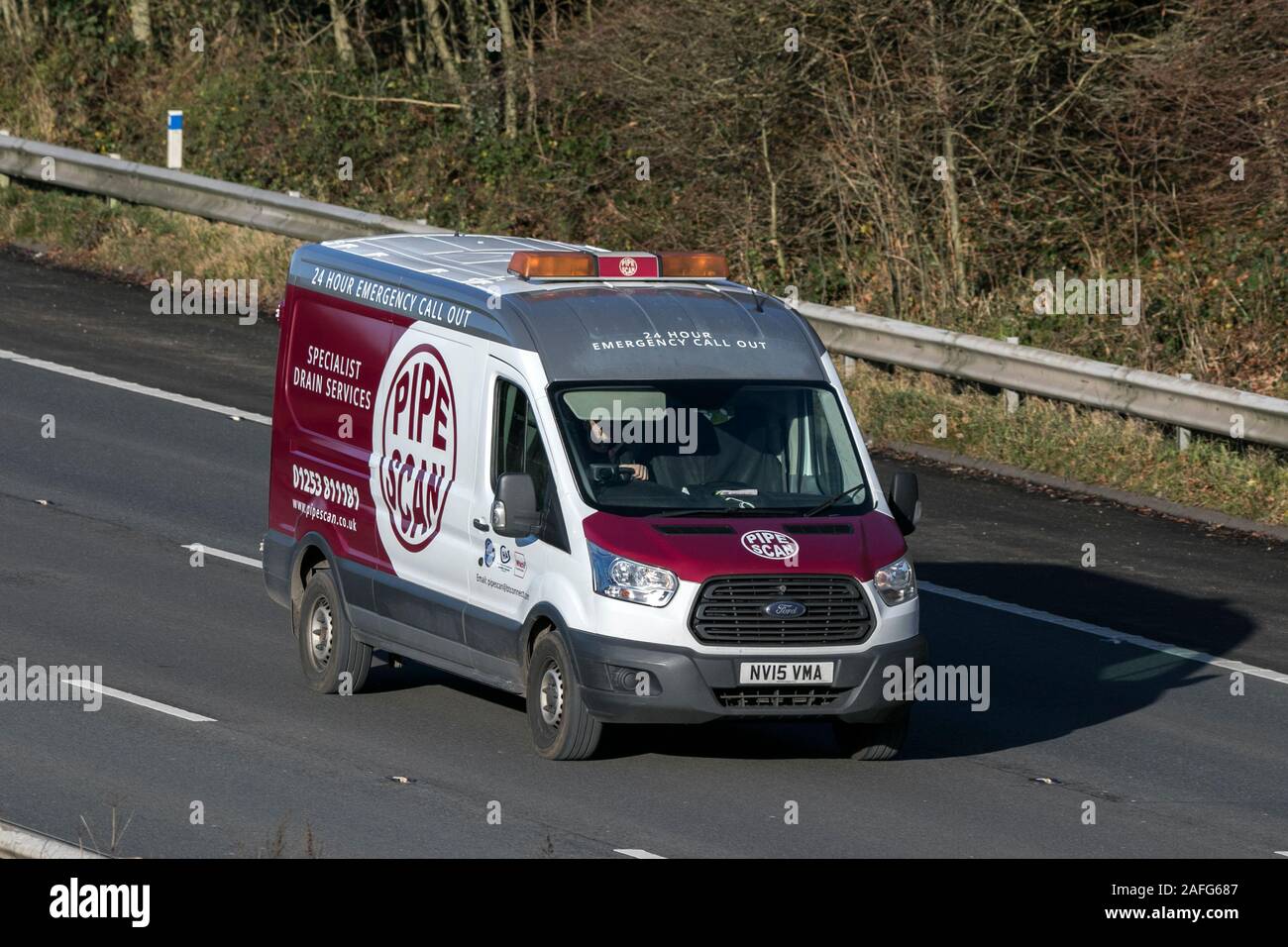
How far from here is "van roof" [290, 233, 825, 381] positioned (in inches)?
468

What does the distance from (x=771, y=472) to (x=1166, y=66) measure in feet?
40.9

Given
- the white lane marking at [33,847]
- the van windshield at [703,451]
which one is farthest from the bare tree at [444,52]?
the white lane marking at [33,847]

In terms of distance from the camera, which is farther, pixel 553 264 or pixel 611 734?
pixel 553 264

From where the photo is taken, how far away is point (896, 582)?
11508 mm

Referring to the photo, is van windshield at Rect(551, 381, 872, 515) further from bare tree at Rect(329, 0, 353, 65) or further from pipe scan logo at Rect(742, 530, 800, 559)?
bare tree at Rect(329, 0, 353, 65)

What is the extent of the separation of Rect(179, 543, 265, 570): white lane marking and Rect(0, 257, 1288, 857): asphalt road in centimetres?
14

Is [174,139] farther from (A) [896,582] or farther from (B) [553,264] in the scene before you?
(A) [896,582]

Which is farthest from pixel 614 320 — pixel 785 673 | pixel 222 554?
pixel 222 554

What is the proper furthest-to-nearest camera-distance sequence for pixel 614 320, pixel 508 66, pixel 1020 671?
pixel 508 66, pixel 1020 671, pixel 614 320

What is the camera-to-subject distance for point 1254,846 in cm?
1072

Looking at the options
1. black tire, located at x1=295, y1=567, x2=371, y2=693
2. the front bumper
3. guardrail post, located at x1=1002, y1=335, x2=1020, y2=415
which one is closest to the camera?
the front bumper

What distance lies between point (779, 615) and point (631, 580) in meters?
0.73

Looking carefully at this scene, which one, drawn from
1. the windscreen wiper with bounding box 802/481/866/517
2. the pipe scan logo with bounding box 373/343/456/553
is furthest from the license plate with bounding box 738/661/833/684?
the pipe scan logo with bounding box 373/343/456/553

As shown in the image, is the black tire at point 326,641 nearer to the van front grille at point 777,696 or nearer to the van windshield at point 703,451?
the van windshield at point 703,451
